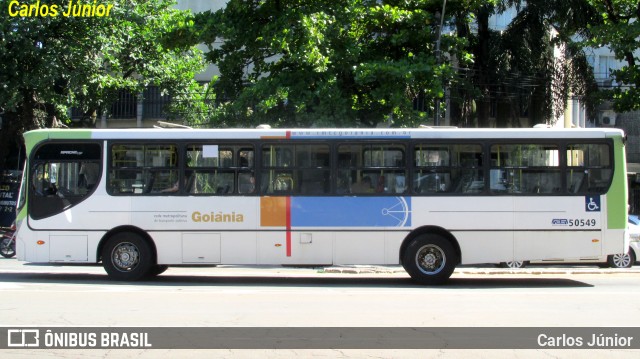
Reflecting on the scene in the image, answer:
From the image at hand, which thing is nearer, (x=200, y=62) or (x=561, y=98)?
(x=561, y=98)

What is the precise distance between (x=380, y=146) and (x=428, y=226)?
1769 millimetres

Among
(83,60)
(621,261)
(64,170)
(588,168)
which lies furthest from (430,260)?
(83,60)

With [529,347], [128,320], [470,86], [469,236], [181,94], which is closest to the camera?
[529,347]

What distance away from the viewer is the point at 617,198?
12406 mm

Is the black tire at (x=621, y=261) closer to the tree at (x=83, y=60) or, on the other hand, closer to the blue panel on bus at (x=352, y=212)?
the blue panel on bus at (x=352, y=212)

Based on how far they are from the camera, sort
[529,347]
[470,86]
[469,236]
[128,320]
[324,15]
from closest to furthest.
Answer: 1. [529,347]
2. [128,320]
3. [469,236]
4. [324,15]
5. [470,86]

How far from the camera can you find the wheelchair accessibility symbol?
12398mm

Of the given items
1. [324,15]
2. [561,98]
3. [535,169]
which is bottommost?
[535,169]

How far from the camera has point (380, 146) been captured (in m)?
12.7

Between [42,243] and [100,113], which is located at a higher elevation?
[100,113]

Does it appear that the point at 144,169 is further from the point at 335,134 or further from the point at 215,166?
the point at 335,134

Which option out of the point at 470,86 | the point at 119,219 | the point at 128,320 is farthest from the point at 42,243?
the point at 470,86

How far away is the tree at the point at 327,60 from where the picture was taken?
17562mm

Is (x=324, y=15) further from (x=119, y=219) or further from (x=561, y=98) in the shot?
(x=561, y=98)
